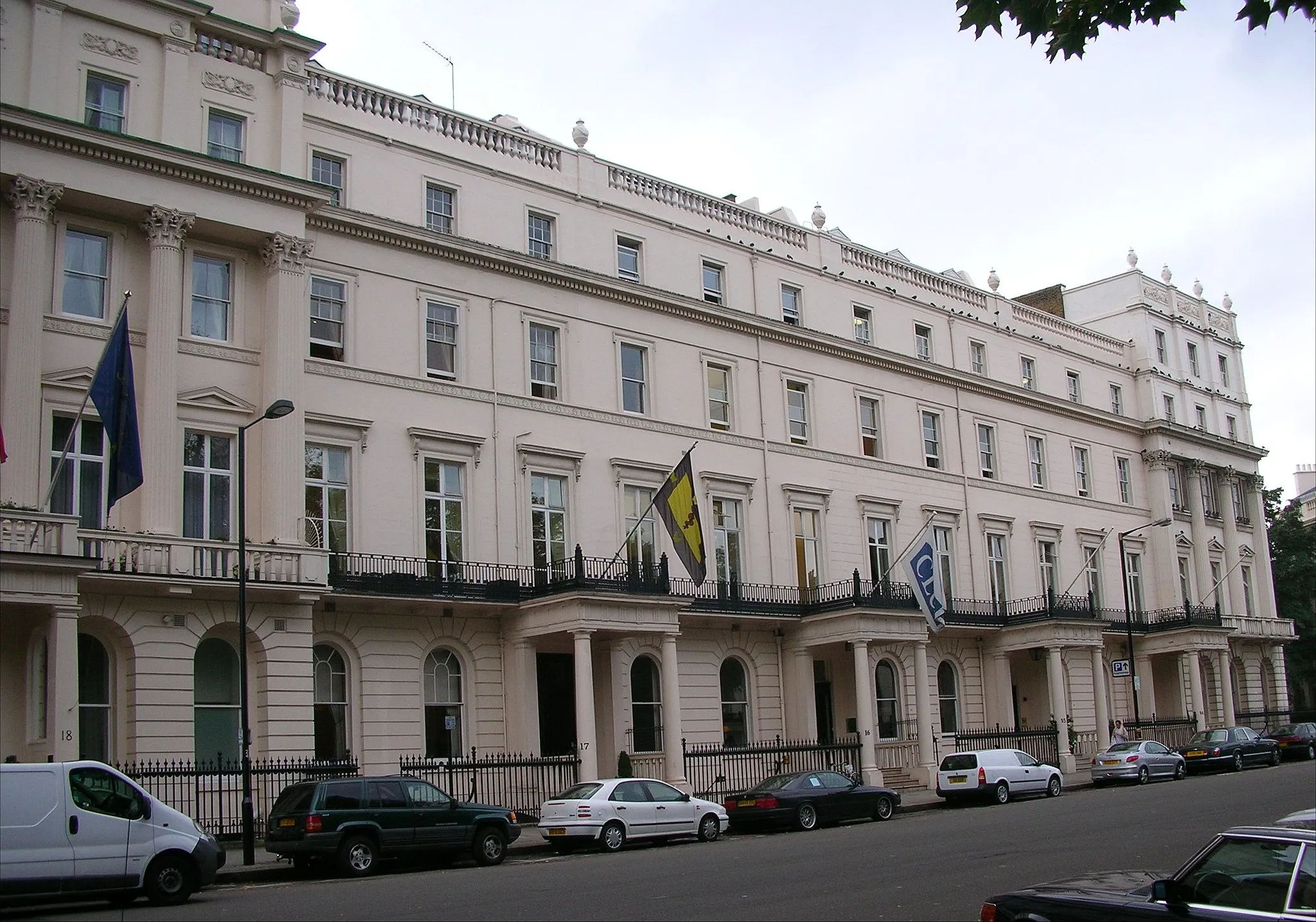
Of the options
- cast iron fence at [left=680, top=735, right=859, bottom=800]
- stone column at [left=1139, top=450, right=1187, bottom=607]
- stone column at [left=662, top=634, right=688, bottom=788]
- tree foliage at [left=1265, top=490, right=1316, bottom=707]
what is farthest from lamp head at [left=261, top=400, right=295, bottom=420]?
tree foliage at [left=1265, top=490, right=1316, bottom=707]

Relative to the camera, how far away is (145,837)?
17.0 m

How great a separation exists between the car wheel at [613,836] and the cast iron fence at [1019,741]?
19574 millimetres

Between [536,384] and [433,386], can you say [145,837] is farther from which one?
[536,384]

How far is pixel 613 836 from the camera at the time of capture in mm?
24359

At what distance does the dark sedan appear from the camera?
27.8m

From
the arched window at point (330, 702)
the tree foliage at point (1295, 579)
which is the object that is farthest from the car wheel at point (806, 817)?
the tree foliage at point (1295, 579)

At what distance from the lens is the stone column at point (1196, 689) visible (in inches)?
2086

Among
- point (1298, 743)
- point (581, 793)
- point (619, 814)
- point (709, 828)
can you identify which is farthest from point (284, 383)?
point (1298, 743)

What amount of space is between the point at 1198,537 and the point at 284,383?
145 ft

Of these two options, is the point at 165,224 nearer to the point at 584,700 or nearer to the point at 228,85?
the point at 228,85

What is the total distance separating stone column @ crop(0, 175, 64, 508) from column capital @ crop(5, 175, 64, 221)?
1 centimetres

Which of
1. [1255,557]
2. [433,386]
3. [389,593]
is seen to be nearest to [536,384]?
[433,386]

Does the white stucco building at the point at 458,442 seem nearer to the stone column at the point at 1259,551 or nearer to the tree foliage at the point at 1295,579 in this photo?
the stone column at the point at 1259,551

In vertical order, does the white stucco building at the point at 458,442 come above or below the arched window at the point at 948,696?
above
